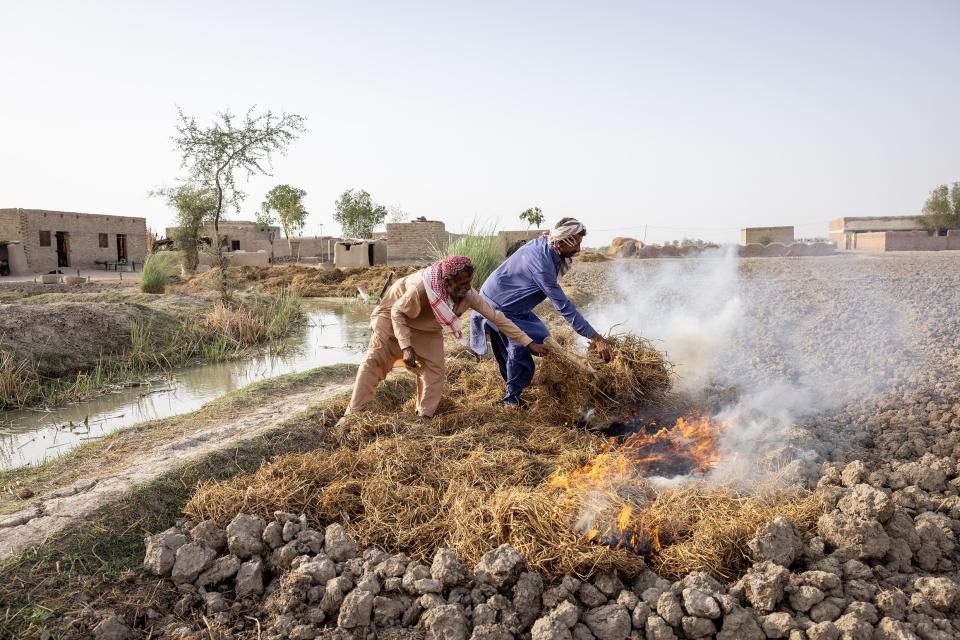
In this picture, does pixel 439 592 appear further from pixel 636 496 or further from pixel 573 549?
pixel 636 496

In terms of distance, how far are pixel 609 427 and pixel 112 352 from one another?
6860mm

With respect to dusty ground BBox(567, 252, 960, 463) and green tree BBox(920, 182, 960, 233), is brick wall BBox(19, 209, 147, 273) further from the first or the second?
green tree BBox(920, 182, 960, 233)

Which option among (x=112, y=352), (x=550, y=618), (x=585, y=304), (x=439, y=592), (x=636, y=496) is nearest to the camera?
(x=550, y=618)

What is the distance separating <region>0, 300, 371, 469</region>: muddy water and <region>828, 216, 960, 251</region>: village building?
21482 millimetres

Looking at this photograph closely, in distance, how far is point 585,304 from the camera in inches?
430

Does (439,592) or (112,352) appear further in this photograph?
(112,352)

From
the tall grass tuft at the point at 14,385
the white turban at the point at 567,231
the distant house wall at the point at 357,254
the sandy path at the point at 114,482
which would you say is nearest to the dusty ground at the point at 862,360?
the white turban at the point at 567,231

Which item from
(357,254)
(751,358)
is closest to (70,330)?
(751,358)

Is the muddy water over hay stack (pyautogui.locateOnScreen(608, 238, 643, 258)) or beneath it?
beneath

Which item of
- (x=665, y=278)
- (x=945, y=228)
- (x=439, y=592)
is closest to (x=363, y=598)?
(x=439, y=592)

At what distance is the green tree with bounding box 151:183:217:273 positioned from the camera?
76.8ft

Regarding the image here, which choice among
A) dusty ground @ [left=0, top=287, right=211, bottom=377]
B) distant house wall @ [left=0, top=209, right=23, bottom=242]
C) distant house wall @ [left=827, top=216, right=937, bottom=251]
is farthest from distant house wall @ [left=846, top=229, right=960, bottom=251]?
distant house wall @ [left=0, top=209, right=23, bottom=242]

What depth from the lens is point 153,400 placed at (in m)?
6.51

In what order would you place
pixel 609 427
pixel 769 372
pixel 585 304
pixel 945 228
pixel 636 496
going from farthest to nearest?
pixel 945 228 < pixel 585 304 < pixel 769 372 < pixel 609 427 < pixel 636 496
